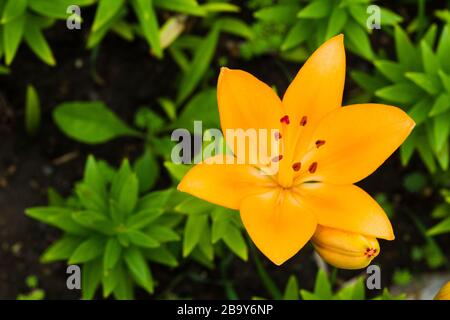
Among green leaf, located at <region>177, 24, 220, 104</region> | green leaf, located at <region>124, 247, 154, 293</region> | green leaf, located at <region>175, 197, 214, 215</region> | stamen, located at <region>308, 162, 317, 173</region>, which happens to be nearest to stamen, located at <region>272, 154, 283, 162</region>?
stamen, located at <region>308, 162, 317, 173</region>

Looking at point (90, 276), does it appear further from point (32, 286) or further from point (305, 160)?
point (305, 160)

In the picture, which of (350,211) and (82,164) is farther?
(82,164)

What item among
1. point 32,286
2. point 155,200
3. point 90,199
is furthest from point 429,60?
point 32,286

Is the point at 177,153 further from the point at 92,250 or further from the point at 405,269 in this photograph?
the point at 405,269

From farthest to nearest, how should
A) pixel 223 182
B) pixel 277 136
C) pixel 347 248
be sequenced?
1. pixel 277 136
2. pixel 223 182
3. pixel 347 248

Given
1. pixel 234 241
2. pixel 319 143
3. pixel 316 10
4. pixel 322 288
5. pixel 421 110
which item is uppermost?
pixel 316 10

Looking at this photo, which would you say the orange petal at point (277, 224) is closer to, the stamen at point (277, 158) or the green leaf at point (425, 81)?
the stamen at point (277, 158)
